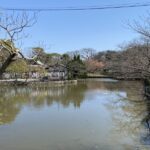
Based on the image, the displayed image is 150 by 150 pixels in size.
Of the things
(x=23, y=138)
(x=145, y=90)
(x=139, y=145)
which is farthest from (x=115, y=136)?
(x=145, y=90)

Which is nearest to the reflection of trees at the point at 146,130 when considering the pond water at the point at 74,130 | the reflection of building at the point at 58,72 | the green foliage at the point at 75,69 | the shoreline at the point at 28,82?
the pond water at the point at 74,130

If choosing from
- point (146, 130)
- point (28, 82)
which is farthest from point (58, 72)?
point (146, 130)

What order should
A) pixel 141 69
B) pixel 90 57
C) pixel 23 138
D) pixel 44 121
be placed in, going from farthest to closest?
pixel 90 57
pixel 44 121
pixel 23 138
pixel 141 69

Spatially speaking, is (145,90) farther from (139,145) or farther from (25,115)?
(139,145)

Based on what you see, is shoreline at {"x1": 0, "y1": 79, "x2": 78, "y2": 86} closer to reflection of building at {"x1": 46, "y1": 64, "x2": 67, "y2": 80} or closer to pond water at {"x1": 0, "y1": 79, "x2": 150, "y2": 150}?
reflection of building at {"x1": 46, "y1": 64, "x2": 67, "y2": 80}

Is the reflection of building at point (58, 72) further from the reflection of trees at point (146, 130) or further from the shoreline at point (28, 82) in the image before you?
the reflection of trees at point (146, 130)

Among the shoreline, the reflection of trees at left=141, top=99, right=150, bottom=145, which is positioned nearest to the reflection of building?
the shoreline

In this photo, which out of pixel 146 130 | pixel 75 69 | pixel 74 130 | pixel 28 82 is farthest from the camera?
pixel 75 69

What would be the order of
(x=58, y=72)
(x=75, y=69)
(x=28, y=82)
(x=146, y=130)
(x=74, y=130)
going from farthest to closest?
1. (x=75, y=69)
2. (x=58, y=72)
3. (x=28, y=82)
4. (x=74, y=130)
5. (x=146, y=130)

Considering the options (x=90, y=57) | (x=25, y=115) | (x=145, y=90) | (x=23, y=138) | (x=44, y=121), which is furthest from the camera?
(x=90, y=57)

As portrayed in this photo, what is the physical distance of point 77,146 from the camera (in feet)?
26.9

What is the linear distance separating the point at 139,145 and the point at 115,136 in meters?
1.35

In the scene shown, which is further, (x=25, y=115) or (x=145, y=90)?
(x=145, y=90)

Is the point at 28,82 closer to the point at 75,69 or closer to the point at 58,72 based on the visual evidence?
the point at 58,72
